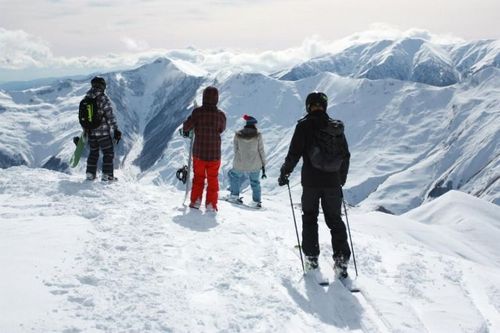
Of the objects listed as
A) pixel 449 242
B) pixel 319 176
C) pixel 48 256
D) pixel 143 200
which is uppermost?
pixel 319 176

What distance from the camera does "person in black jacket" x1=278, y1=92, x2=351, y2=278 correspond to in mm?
8102

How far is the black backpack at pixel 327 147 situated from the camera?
804 cm

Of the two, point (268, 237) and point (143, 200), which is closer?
point (268, 237)

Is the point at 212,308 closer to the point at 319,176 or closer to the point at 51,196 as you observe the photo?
the point at 319,176

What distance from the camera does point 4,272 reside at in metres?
6.45

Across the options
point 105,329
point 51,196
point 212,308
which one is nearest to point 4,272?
point 105,329

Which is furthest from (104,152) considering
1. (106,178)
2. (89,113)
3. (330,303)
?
(330,303)

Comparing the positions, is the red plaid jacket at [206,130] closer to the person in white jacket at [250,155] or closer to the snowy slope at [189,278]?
the snowy slope at [189,278]

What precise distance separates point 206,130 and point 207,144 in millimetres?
356

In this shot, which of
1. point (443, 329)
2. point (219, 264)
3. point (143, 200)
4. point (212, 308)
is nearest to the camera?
point (212, 308)

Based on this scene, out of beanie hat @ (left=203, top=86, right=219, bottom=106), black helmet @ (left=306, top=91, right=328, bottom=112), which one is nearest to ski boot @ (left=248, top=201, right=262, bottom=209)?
beanie hat @ (left=203, top=86, right=219, bottom=106)

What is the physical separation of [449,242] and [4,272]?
69.4 ft

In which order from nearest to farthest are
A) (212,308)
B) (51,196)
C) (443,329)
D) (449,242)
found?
(212,308), (443,329), (51,196), (449,242)

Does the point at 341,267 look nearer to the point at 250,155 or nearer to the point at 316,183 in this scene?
the point at 316,183
